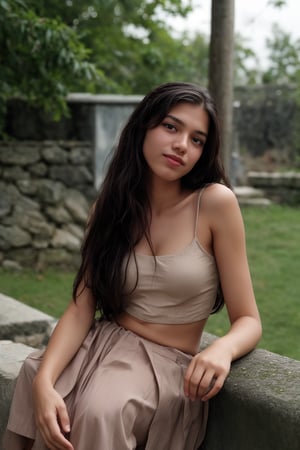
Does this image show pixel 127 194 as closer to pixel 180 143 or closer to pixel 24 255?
pixel 180 143

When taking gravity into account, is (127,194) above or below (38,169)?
above

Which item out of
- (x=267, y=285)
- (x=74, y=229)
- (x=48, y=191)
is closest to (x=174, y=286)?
(x=267, y=285)

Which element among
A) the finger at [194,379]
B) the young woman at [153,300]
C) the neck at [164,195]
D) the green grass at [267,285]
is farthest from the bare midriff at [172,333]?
the green grass at [267,285]

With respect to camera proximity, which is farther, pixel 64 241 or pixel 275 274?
pixel 64 241

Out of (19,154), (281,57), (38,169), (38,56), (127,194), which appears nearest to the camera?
(127,194)

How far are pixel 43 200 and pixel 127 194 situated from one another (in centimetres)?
494

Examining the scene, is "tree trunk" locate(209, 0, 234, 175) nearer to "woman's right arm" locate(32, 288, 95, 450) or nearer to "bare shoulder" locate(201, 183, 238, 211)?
"bare shoulder" locate(201, 183, 238, 211)

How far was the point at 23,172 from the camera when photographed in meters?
6.96

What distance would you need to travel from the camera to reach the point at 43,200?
23.2 ft

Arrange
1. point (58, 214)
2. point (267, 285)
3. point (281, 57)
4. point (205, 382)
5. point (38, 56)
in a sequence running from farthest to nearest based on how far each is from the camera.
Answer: point (281, 57) → point (58, 214) → point (267, 285) → point (38, 56) → point (205, 382)

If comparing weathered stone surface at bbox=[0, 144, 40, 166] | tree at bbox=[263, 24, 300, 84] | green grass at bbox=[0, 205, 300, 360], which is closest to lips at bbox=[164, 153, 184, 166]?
green grass at bbox=[0, 205, 300, 360]

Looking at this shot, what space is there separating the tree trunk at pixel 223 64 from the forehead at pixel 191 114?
143 centimetres

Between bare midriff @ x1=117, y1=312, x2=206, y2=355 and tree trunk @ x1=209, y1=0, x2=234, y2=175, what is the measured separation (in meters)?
1.55

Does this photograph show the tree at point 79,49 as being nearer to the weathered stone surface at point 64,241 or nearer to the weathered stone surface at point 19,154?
the weathered stone surface at point 19,154
